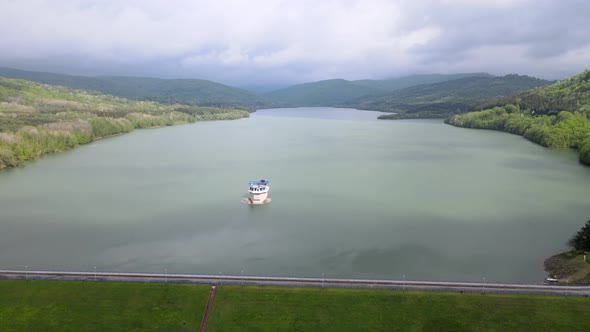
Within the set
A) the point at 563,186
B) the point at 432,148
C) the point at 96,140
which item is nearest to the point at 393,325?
the point at 563,186

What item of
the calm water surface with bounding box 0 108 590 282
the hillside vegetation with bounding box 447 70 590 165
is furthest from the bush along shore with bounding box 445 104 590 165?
the calm water surface with bounding box 0 108 590 282

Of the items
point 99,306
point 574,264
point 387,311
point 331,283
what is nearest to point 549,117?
point 574,264

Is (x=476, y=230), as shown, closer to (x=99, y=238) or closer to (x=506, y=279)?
(x=506, y=279)

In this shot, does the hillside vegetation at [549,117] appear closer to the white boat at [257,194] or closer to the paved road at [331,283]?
the paved road at [331,283]

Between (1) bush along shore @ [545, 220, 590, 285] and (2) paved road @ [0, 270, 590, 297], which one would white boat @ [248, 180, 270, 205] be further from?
(1) bush along shore @ [545, 220, 590, 285]

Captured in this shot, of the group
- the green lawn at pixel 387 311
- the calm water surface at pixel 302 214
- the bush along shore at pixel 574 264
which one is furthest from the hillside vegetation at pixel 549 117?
the green lawn at pixel 387 311

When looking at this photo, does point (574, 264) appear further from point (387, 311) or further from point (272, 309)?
point (272, 309)
